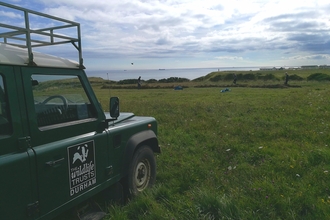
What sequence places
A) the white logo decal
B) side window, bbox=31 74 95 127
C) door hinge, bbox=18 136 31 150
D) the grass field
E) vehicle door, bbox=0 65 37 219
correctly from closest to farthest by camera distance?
1. vehicle door, bbox=0 65 37 219
2. door hinge, bbox=18 136 31 150
3. side window, bbox=31 74 95 127
4. the white logo decal
5. the grass field

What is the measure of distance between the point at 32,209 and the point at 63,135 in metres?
0.75

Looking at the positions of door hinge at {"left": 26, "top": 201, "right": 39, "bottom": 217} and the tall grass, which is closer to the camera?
door hinge at {"left": 26, "top": 201, "right": 39, "bottom": 217}

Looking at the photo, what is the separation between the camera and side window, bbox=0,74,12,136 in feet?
8.10

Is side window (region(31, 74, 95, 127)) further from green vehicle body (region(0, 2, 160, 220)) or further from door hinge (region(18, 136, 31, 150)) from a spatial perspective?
door hinge (region(18, 136, 31, 150))

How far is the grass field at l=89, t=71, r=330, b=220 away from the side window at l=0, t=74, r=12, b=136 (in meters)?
1.82

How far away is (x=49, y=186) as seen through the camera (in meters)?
2.80

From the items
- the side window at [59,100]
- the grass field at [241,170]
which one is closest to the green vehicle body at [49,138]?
the side window at [59,100]

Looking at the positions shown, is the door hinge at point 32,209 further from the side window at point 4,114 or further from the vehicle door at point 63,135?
the side window at point 4,114

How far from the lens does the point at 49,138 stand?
9.34ft

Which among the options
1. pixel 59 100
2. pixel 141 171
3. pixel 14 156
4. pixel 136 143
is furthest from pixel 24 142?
pixel 141 171

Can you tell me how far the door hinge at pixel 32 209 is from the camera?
8.50 ft

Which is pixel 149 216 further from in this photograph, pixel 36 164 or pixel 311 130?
pixel 311 130

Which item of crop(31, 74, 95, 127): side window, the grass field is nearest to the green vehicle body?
crop(31, 74, 95, 127): side window

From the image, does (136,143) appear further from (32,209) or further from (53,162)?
(32,209)
